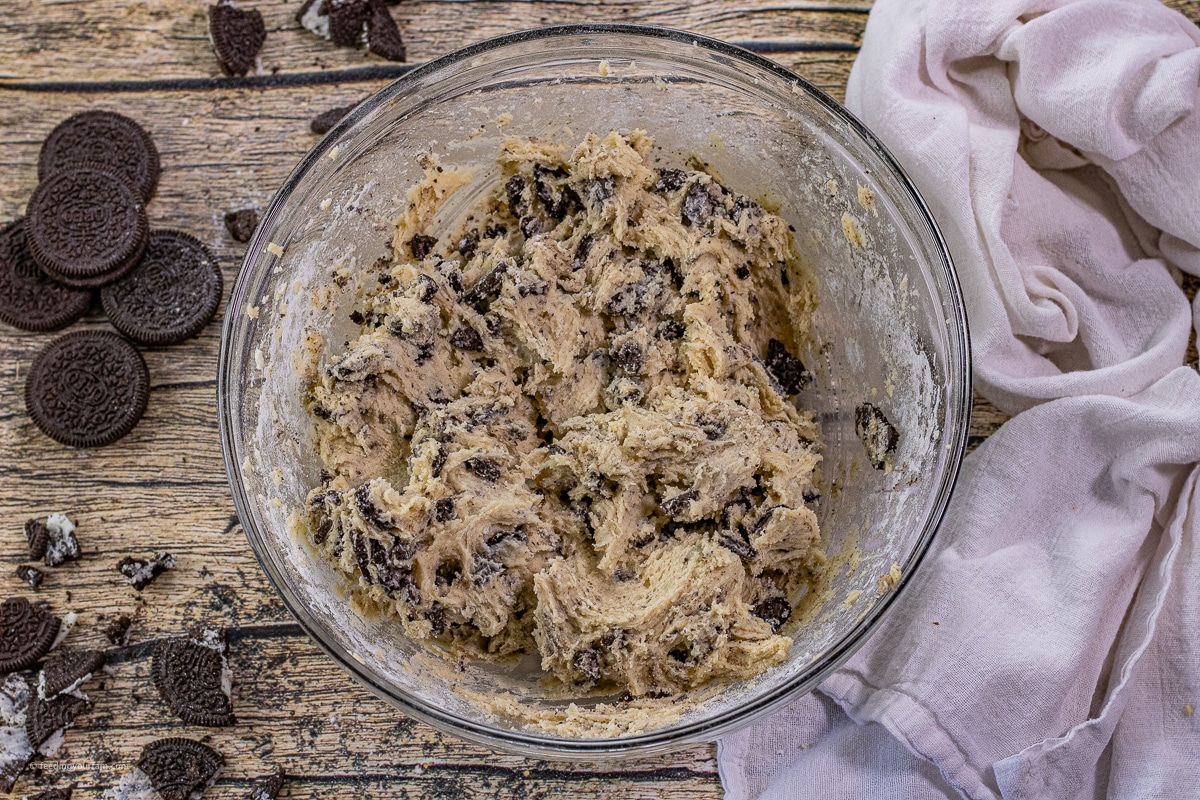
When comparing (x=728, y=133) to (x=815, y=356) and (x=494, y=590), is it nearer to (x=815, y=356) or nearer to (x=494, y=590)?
(x=815, y=356)

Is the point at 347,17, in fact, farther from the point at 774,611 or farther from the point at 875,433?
the point at 774,611

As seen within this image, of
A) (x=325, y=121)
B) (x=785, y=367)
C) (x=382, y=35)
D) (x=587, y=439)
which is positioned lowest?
(x=785, y=367)

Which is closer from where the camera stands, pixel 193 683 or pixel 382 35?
pixel 193 683

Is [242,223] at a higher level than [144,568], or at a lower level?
higher

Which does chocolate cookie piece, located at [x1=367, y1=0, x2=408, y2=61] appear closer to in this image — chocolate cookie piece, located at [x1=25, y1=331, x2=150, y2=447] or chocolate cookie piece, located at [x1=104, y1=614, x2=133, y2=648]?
chocolate cookie piece, located at [x1=25, y1=331, x2=150, y2=447]

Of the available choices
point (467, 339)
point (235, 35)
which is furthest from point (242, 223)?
point (467, 339)

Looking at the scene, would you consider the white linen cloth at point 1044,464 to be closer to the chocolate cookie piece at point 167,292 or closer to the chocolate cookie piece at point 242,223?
the chocolate cookie piece at point 242,223

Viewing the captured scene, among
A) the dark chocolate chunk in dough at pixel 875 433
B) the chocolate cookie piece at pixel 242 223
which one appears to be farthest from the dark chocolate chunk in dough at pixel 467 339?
the dark chocolate chunk in dough at pixel 875 433

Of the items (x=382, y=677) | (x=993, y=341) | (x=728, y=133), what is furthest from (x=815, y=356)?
(x=382, y=677)
